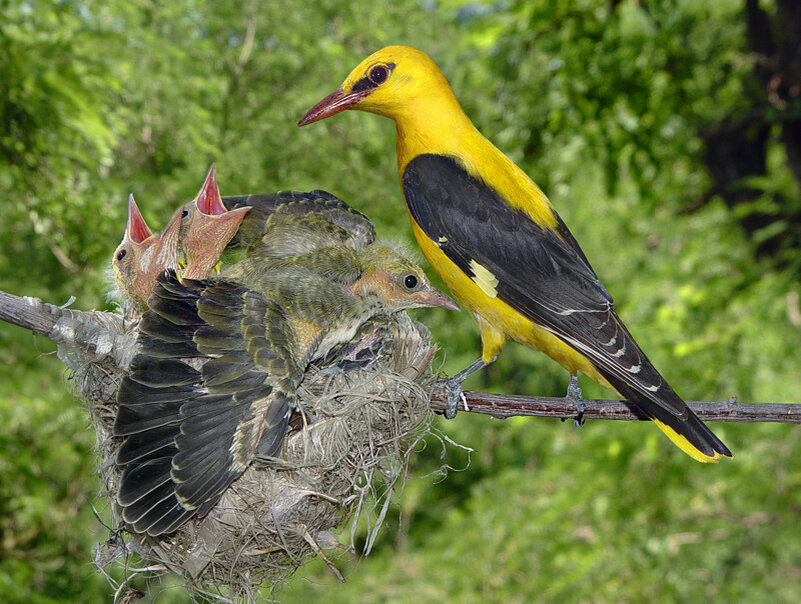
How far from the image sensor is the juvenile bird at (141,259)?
2.36 m

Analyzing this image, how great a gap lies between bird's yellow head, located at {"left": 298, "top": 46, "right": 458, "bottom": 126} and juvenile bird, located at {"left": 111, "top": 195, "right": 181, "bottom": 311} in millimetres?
643

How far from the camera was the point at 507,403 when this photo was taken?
82.8 inches

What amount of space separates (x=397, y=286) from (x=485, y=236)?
0.34 metres

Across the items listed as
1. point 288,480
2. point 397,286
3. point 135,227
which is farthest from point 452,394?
point 135,227

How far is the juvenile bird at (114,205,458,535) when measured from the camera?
191 centimetres

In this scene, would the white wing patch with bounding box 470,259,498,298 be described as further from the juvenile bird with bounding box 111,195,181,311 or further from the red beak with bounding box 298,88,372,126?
the juvenile bird with bounding box 111,195,181,311

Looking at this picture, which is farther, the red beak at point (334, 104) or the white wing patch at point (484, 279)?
the white wing patch at point (484, 279)

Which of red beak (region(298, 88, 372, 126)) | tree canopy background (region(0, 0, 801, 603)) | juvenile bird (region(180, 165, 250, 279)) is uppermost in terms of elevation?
red beak (region(298, 88, 372, 126))

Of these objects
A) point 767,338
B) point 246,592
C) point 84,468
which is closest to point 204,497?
point 246,592

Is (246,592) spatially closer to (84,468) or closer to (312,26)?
(84,468)

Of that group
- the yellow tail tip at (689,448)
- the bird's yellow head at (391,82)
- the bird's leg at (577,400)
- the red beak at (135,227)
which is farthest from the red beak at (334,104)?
the yellow tail tip at (689,448)

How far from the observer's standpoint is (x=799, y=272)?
4832mm

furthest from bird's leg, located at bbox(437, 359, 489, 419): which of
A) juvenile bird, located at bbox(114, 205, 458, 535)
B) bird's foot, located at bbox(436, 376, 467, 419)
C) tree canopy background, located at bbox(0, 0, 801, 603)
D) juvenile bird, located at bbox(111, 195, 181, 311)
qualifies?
tree canopy background, located at bbox(0, 0, 801, 603)

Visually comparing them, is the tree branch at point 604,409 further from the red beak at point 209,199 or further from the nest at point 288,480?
the red beak at point 209,199
